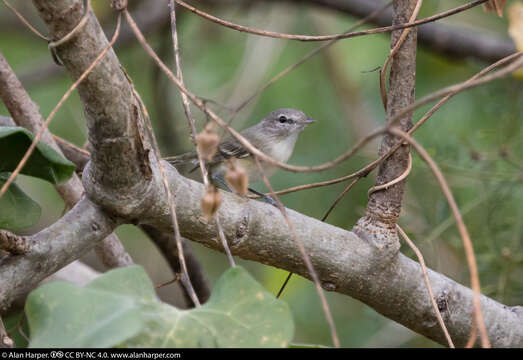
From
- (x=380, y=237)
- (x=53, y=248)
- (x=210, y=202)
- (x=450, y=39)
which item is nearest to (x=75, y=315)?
(x=210, y=202)

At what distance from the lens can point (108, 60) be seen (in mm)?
1312

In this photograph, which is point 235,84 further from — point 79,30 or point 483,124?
point 79,30

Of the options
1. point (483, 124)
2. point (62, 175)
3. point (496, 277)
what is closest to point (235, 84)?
point (483, 124)

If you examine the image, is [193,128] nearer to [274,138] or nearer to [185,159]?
[185,159]

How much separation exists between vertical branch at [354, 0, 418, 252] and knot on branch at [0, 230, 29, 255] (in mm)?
911

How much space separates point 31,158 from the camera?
1493mm

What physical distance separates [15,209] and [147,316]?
2.12 feet

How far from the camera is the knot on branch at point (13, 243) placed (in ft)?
4.60

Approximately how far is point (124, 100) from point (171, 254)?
154 cm

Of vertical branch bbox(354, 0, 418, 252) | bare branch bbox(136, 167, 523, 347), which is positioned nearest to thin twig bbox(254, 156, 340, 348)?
bare branch bbox(136, 167, 523, 347)

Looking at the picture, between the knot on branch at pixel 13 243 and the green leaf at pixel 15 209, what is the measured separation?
15 cm
